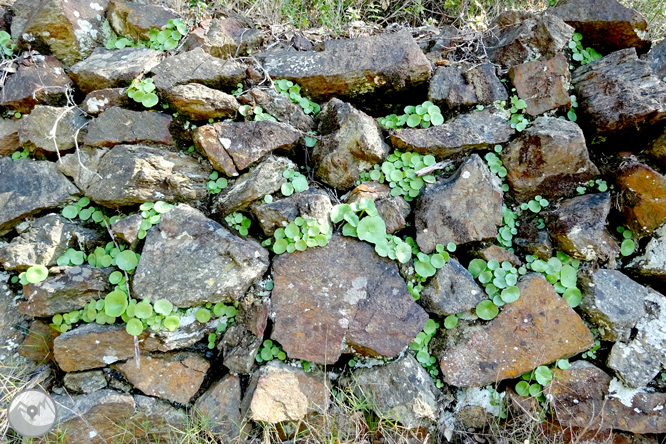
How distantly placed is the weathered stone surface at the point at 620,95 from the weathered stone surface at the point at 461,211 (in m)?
0.88

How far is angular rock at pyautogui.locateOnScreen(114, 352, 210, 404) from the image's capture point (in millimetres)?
2455

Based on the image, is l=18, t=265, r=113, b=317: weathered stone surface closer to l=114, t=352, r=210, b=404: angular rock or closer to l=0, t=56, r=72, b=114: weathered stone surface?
l=114, t=352, r=210, b=404: angular rock

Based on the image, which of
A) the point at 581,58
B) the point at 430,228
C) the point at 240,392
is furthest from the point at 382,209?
the point at 581,58

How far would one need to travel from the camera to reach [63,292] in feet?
8.02

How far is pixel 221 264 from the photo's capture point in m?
2.50

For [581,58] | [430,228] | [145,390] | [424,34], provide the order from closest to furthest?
[145,390], [430,228], [581,58], [424,34]

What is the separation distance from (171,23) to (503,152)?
2.62m

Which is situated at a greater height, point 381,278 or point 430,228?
point 430,228

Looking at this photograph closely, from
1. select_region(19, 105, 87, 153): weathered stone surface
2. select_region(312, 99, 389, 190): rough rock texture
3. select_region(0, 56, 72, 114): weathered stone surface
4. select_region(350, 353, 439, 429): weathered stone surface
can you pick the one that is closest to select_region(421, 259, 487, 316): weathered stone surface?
select_region(350, 353, 439, 429): weathered stone surface

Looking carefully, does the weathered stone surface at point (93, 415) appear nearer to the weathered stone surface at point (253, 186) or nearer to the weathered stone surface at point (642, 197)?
the weathered stone surface at point (253, 186)

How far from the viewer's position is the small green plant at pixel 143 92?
280 centimetres

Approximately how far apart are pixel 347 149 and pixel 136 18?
76.3 inches

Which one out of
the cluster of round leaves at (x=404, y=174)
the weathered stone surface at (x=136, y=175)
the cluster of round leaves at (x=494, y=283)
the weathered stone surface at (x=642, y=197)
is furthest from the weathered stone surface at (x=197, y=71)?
the weathered stone surface at (x=642, y=197)

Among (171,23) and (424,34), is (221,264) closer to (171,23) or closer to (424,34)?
(171,23)
